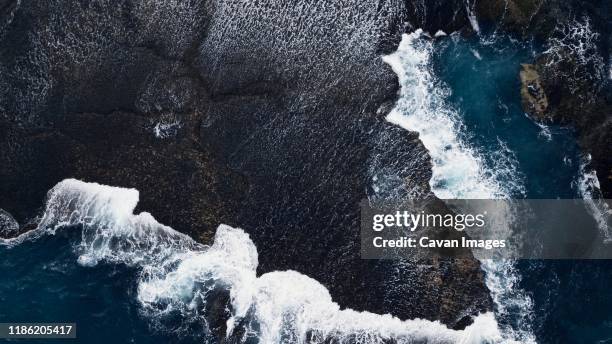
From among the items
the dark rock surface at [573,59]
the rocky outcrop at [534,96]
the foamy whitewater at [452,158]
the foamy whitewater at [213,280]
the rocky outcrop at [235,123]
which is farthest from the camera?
the rocky outcrop at [534,96]

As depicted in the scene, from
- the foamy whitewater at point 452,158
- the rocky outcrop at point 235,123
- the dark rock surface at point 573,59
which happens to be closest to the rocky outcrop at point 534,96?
the dark rock surface at point 573,59

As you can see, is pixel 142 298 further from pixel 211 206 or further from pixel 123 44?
pixel 123 44

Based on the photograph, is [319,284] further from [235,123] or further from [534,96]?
[534,96]

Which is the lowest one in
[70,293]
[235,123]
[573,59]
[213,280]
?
[70,293]

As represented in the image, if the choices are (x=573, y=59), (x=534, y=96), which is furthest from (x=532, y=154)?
(x=573, y=59)

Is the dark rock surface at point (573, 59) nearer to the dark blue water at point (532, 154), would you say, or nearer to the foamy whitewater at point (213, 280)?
the dark blue water at point (532, 154)

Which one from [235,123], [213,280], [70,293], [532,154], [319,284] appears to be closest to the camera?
[319,284]
